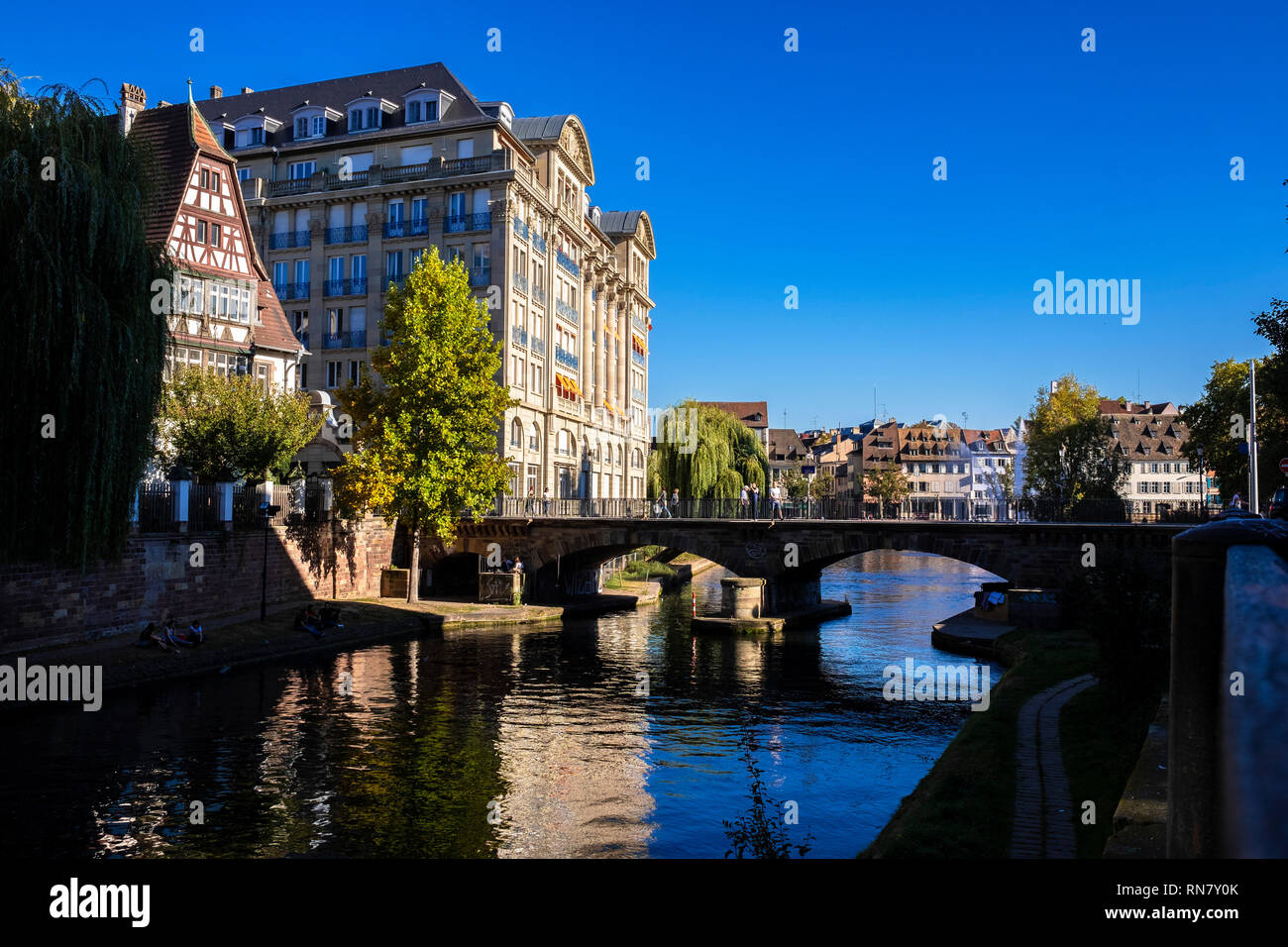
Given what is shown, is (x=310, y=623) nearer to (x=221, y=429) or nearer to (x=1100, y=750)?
(x=221, y=429)

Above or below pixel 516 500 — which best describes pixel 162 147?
above

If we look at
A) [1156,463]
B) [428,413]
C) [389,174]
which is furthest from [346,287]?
[1156,463]

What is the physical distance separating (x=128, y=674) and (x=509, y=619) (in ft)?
60.9

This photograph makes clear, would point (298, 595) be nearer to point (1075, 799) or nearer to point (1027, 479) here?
point (1075, 799)

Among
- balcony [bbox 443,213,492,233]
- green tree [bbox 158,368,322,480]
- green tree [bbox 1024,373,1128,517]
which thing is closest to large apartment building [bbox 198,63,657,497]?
balcony [bbox 443,213,492,233]

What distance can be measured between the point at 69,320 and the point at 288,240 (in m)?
39.2

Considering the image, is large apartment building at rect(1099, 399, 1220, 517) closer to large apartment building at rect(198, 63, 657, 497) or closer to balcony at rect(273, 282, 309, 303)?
large apartment building at rect(198, 63, 657, 497)

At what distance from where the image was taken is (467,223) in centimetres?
5612

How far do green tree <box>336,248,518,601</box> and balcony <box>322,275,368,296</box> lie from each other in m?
14.4

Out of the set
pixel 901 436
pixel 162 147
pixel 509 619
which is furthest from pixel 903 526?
pixel 901 436

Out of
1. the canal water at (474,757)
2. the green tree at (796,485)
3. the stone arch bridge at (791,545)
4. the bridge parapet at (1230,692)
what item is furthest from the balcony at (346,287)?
the green tree at (796,485)

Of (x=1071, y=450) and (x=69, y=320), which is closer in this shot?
(x=69, y=320)

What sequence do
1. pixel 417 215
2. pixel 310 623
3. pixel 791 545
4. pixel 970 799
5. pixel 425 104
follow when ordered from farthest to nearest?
pixel 425 104
pixel 417 215
pixel 791 545
pixel 310 623
pixel 970 799

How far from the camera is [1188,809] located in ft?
10.9
